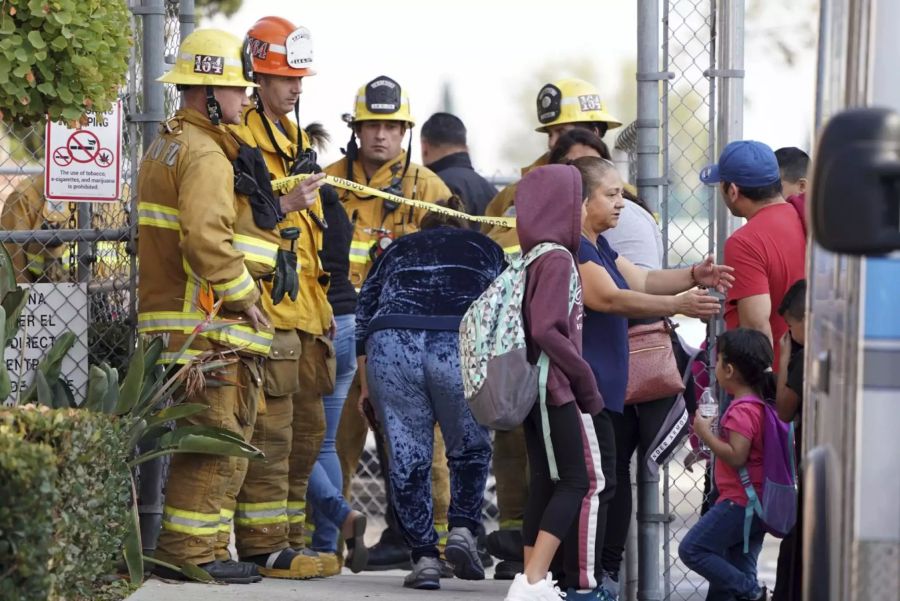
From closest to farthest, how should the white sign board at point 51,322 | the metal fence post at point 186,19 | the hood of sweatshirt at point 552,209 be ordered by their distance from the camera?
the hood of sweatshirt at point 552,209 < the white sign board at point 51,322 < the metal fence post at point 186,19

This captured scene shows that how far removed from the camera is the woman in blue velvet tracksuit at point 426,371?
748 cm

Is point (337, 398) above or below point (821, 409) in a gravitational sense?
below

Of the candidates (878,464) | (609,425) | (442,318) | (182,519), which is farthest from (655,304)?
(878,464)

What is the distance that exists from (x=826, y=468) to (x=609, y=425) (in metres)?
2.71

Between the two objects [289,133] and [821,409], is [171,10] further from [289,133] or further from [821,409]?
[821,409]

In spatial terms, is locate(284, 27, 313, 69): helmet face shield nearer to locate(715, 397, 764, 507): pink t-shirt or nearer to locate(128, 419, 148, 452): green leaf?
locate(128, 419, 148, 452): green leaf

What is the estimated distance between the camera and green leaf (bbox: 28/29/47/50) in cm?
594

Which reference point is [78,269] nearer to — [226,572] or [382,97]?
[226,572]

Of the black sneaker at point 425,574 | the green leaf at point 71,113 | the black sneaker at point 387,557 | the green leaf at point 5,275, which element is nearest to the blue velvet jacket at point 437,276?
the black sneaker at point 425,574

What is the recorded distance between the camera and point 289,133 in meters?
7.65

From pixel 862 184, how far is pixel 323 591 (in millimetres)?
4265

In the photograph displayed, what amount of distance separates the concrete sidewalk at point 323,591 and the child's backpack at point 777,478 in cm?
134

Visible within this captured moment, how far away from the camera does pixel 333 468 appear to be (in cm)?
812

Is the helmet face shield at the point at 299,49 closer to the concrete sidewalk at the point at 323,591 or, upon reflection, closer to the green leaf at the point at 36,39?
the green leaf at the point at 36,39
